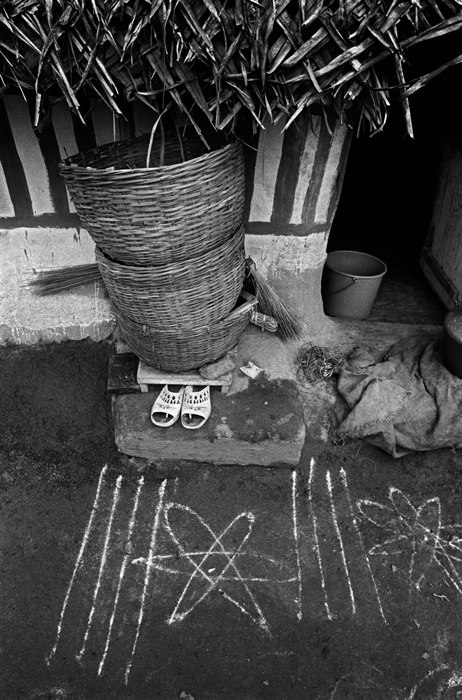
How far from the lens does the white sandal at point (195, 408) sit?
9.45 feet

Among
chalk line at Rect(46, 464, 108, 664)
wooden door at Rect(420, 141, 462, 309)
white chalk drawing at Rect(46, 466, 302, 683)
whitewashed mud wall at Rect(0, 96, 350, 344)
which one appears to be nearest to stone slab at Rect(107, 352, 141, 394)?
whitewashed mud wall at Rect(0, 96, 350, 344)

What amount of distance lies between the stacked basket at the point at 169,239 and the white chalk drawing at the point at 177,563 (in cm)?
85

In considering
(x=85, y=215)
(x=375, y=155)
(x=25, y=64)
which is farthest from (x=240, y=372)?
(x=375, y=155)

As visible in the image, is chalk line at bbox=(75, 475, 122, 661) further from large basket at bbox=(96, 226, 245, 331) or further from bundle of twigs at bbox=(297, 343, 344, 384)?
bundle of twigs at bbox=(297, 343, 344, 384)

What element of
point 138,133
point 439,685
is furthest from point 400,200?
point 439,685

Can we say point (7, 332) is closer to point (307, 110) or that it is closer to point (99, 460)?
point (99, 460)

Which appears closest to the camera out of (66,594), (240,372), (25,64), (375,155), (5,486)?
(25,64)

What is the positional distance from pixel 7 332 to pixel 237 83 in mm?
2314

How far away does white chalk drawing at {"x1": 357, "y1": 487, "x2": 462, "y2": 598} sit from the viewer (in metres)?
2.55

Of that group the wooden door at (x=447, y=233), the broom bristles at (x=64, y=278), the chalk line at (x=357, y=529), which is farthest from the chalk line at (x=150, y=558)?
the wooden door at (x=447, y=233)

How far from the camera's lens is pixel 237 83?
2006 millimetres

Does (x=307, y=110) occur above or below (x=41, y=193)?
above

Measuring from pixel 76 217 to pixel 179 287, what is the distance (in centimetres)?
102

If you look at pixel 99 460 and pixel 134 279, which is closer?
pixel 134 279
